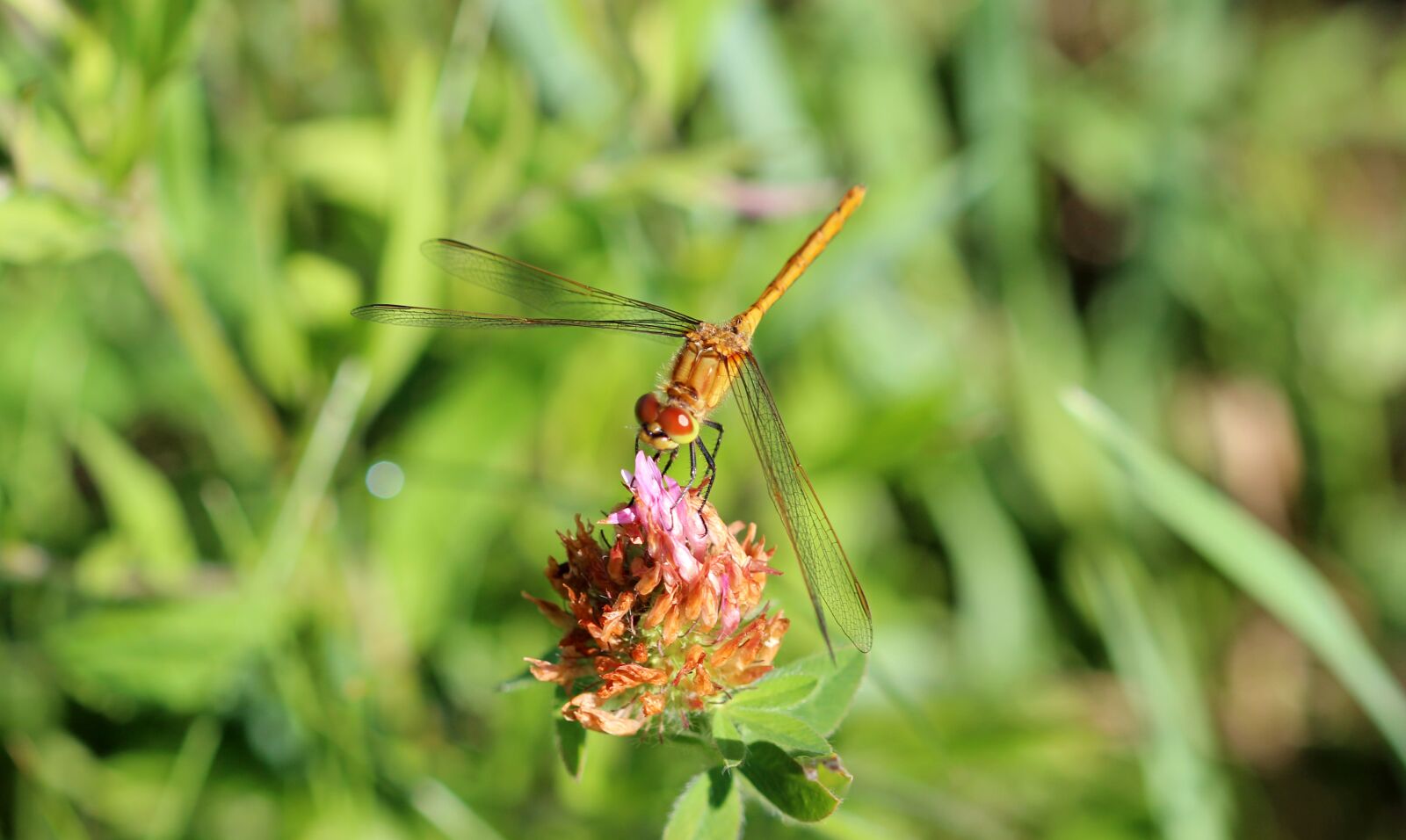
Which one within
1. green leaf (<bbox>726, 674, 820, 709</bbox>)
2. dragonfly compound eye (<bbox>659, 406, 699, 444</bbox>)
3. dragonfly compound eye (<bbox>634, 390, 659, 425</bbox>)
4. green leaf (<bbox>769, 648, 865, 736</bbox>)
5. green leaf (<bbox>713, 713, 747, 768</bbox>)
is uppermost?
dragonfly compound eye (<bbox>634, 390, 659, 425</bbox>)

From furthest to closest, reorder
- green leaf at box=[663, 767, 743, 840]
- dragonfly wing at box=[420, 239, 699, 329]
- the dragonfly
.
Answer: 1. dragonfly wing at box=[420, 239, 699, 329]
2. the dragonfly
3. green leaf at box=[663, 767, 743, 840]

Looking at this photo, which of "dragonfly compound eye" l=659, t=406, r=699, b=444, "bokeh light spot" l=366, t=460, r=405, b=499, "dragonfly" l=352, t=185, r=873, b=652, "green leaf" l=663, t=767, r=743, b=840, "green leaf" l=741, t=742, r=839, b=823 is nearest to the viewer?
"green leaf" l=741, t=742, r=839, b=823

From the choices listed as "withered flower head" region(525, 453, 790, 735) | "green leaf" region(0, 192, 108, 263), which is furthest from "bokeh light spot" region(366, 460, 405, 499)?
"withered flower head" region(525, 453, 790, 735)

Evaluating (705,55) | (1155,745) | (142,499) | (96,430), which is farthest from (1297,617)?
(96,430)

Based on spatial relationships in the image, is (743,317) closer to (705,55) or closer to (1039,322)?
(705,55)

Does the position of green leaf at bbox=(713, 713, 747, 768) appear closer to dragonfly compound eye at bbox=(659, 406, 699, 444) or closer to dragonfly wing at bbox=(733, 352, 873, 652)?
dragonfly wing at bbox=(733, 352, 873, 652)

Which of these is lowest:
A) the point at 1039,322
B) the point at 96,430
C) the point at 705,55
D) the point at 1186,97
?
the point at 96,430

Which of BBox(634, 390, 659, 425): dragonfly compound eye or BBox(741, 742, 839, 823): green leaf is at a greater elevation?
BBox(634, 390, 659, 425): dragonfly compound eye

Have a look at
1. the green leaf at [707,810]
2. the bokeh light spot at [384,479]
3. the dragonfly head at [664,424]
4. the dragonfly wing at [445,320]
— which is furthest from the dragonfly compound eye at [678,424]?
the bokeh light spot at [384,479]
